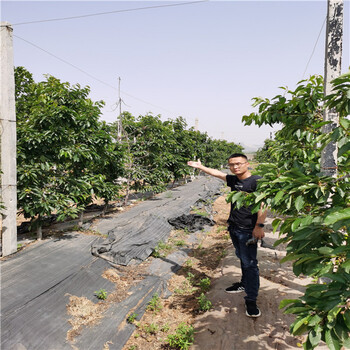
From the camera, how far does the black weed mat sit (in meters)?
2.96

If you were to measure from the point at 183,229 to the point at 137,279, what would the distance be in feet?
11.2

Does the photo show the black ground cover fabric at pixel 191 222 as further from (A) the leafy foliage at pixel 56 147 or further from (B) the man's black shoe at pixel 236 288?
(B) the man's black shoe at pixel 236 288

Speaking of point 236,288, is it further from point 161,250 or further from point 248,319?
point 161,250

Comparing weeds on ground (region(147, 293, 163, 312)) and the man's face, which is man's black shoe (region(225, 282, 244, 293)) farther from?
the man's face

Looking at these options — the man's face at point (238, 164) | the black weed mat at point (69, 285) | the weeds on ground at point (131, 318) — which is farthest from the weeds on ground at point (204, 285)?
the man's face at point (238, 164)

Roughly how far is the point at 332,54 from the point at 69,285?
4712mm

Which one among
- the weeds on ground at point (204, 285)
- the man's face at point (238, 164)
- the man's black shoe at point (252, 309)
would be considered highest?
the man's face at point (238, 164)

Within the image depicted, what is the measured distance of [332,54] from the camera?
2416mm

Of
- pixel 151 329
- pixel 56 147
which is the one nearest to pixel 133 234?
pixel 56 147

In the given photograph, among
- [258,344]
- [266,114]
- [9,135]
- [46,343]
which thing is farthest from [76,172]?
[258,344]

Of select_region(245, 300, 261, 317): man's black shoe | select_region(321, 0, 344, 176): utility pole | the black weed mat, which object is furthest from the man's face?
the black weed mat

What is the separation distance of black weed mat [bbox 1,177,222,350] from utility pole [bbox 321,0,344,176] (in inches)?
131

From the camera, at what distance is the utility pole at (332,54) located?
2.38 meters

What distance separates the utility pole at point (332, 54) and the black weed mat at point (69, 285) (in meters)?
3.32
